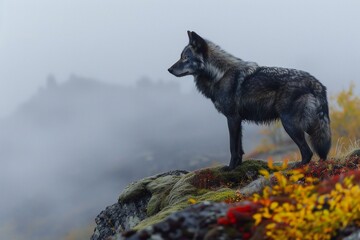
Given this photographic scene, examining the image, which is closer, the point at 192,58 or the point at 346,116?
the point at 192,58

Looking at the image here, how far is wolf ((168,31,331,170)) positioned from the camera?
15.0m

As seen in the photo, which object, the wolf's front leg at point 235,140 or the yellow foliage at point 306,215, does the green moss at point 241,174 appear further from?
the yellow foliage at point 306,215

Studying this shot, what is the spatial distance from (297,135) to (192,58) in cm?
361

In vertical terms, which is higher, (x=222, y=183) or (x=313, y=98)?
(x=313, y=98)

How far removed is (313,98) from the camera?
14.8 metres

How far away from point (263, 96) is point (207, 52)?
223 centimetres

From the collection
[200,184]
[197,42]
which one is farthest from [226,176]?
[197,42]

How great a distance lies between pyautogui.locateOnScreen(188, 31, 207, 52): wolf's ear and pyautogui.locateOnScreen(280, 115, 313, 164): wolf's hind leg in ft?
10.2

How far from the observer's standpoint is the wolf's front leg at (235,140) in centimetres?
1631

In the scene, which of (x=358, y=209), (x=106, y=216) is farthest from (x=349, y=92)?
(x=358, y=209)

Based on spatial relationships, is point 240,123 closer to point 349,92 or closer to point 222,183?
point 222,183

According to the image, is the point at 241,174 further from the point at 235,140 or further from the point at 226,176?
the point at 235,140

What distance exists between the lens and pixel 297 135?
50.1ft

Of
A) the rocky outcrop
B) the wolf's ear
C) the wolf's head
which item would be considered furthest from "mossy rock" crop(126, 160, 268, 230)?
the wolf's ear
